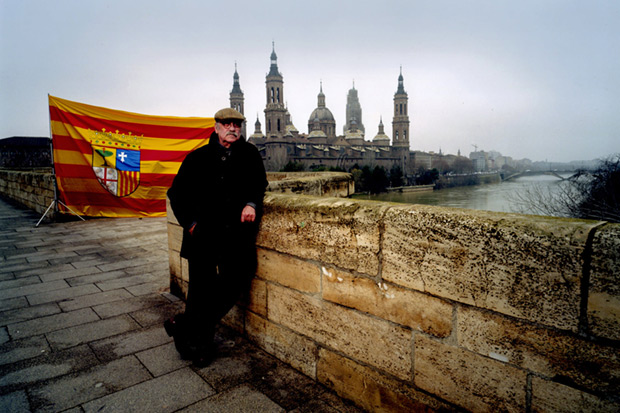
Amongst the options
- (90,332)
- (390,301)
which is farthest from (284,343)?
(90,332)

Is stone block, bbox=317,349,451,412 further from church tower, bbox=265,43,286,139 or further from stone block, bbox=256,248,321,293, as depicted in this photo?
church tower, bbox=265,43,286,139

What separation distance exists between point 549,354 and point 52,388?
2.41 meters

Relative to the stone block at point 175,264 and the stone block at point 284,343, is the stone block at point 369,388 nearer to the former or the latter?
the stone block at point 284,343

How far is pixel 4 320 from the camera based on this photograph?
115 inches

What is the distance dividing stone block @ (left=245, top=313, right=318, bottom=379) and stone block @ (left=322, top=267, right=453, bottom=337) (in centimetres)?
39

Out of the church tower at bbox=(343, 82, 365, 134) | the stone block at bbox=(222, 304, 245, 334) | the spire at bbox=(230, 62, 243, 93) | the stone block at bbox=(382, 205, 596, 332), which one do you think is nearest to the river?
the stone block at bbox=(222, 304, 245, 334)

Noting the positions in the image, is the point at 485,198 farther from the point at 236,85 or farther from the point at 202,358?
the point at 236,85

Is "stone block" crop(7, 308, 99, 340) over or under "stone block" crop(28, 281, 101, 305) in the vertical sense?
under

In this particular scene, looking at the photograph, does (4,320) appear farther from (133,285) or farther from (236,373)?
(236,373)

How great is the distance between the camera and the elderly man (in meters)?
2.23

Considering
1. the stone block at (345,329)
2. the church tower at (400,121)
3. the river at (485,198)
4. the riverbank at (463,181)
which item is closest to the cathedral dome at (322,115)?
the church tower at (400,121)

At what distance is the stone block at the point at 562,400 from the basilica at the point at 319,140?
73.9 meters

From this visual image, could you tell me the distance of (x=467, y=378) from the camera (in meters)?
1.50

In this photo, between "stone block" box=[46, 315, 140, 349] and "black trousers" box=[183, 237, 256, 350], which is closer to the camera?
"black trousers" box=[183, 237, 256, 350]
